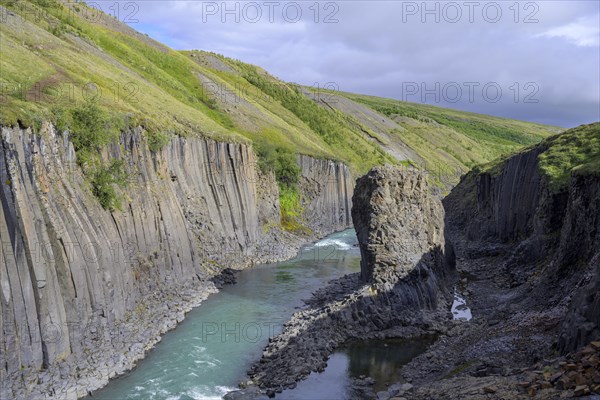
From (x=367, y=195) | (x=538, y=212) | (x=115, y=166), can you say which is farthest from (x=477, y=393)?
(x=538, y=212)

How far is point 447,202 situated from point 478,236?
71.3 ft

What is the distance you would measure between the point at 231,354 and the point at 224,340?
6.81 ft

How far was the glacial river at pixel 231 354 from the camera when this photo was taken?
80.5ft

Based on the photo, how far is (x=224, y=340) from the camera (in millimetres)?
30766

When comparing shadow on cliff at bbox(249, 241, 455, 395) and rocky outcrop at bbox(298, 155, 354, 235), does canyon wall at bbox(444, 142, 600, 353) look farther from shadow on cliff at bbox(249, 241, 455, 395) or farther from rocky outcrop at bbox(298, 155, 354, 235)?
rocky outcrop at bbox(298, 155, 354, 235)

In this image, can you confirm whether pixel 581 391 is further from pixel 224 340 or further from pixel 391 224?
pixel 391 224

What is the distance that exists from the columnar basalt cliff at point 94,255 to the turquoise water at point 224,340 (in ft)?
3.76

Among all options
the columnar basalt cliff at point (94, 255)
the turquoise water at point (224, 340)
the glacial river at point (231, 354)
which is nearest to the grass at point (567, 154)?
the turquoise water at point (224, 340)

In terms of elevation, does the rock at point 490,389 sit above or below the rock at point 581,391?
below

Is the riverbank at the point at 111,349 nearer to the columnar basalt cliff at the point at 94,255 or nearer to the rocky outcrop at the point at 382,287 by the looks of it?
the columnar basalt cliff at the point at 94,255

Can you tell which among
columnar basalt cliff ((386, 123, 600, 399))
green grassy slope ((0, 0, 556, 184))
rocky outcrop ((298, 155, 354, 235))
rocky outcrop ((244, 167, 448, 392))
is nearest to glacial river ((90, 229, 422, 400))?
rocky outcrop ((244, 167, 448, 392))

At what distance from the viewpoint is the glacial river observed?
966 inches

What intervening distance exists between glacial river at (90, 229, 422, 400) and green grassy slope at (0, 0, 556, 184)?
14061 millimetres

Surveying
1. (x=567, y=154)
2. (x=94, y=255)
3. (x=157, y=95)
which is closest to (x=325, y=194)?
(x=157, y=95)
